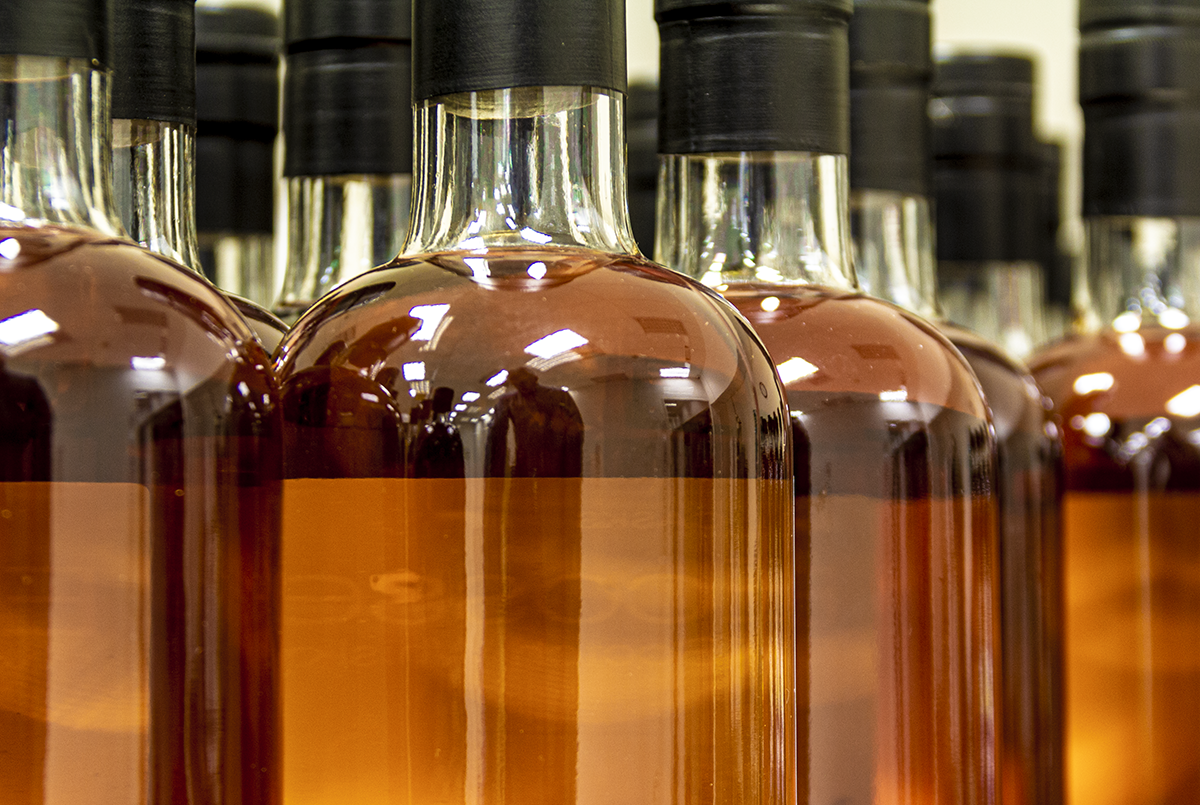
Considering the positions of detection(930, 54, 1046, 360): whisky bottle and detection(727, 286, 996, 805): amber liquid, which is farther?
detection(930, 54, 1046, 360): whisky bottle

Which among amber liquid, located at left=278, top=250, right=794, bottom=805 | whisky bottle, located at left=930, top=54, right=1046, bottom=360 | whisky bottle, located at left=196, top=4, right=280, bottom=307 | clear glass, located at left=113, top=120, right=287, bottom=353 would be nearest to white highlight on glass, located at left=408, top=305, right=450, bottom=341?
amber liquid, located at left=278, top=250, right=794, bottom=805

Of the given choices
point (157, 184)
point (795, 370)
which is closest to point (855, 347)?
point (795, 370)

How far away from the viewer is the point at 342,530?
397 mm

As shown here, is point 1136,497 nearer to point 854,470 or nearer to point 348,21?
point 854,470

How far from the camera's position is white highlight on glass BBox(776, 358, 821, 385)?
49 cm

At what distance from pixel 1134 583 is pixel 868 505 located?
0.26 meters

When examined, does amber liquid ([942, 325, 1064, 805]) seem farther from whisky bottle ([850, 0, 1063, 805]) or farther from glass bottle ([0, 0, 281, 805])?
glass bottle ([0, 0, 281, 805])

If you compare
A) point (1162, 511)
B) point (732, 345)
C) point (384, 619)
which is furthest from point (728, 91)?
point (1162, 511)

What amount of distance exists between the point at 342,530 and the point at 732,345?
0.39 feet

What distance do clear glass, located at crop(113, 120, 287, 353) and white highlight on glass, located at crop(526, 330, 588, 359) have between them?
0.13 m

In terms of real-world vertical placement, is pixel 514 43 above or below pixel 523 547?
above

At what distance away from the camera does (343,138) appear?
1.85 feet

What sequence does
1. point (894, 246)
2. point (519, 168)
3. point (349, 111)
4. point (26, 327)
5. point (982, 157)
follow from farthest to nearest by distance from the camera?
point (982, 157) → point (894, 246) → point (349, 111) → point (519, 168) → point (26, 327)

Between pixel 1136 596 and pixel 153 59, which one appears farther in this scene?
pixel 1136 596
